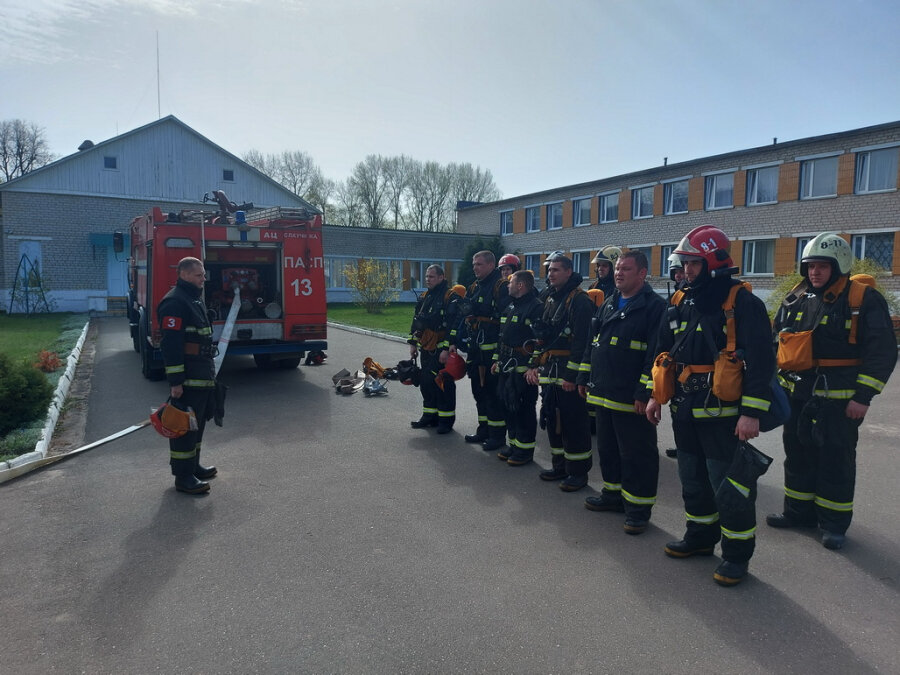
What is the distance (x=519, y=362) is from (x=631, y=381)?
1542 mm

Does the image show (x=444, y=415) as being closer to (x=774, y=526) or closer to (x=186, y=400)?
(x=186, y=400)

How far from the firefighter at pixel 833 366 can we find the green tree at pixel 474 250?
33424 millimetres

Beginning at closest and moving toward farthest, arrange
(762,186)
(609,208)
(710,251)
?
1. (710,251)
2. (762,186)
3. (609,208)

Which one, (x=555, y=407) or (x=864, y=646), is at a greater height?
(x=555, y=407)

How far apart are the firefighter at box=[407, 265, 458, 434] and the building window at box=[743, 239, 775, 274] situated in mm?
22403

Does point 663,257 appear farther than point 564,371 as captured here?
Yes

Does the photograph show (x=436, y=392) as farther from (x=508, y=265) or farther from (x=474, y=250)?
(x=474, y=250)

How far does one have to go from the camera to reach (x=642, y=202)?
31.2 metres

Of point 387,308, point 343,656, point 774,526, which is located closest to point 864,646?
point 774,526

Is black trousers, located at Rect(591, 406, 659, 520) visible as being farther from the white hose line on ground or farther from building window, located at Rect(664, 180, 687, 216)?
building window, located at Rect(664, 180, 687, 216)

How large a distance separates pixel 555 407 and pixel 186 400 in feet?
10.4

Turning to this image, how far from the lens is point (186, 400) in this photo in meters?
5.30

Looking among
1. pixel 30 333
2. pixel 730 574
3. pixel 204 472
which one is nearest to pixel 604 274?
pixel 730 574

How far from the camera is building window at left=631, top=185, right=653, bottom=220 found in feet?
101
